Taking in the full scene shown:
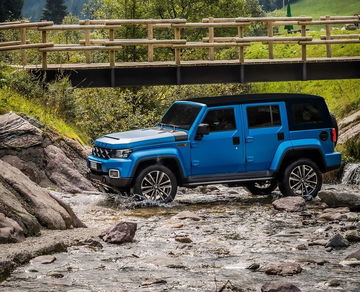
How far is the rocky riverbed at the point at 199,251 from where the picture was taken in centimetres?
1143

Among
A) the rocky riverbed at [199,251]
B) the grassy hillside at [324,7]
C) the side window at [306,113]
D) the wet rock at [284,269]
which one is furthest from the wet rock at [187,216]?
the grassy hillside at [324,7]

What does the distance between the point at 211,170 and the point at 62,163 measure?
12.5 ft

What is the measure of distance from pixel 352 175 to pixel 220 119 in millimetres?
7710

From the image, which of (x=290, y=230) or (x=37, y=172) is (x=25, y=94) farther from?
(x=290, y=230)

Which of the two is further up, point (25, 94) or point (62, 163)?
point (25, 94)

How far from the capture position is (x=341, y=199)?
59.4ft

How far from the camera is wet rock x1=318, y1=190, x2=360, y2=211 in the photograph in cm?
1786

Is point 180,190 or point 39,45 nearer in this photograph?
point 180,190

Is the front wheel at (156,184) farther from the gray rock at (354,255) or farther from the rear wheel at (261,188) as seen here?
the gray rock at (354,255)

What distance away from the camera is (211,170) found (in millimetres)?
18672

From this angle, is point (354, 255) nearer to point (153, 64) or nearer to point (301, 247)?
point (301, 247)

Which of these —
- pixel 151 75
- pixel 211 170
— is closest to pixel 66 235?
pixel 211 170

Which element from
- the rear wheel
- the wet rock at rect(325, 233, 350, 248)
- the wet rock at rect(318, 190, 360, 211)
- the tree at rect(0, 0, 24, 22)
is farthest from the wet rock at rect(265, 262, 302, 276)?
the tree at rect(0, 0, 24, 22)

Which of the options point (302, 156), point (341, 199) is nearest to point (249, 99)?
point (302, 156)
